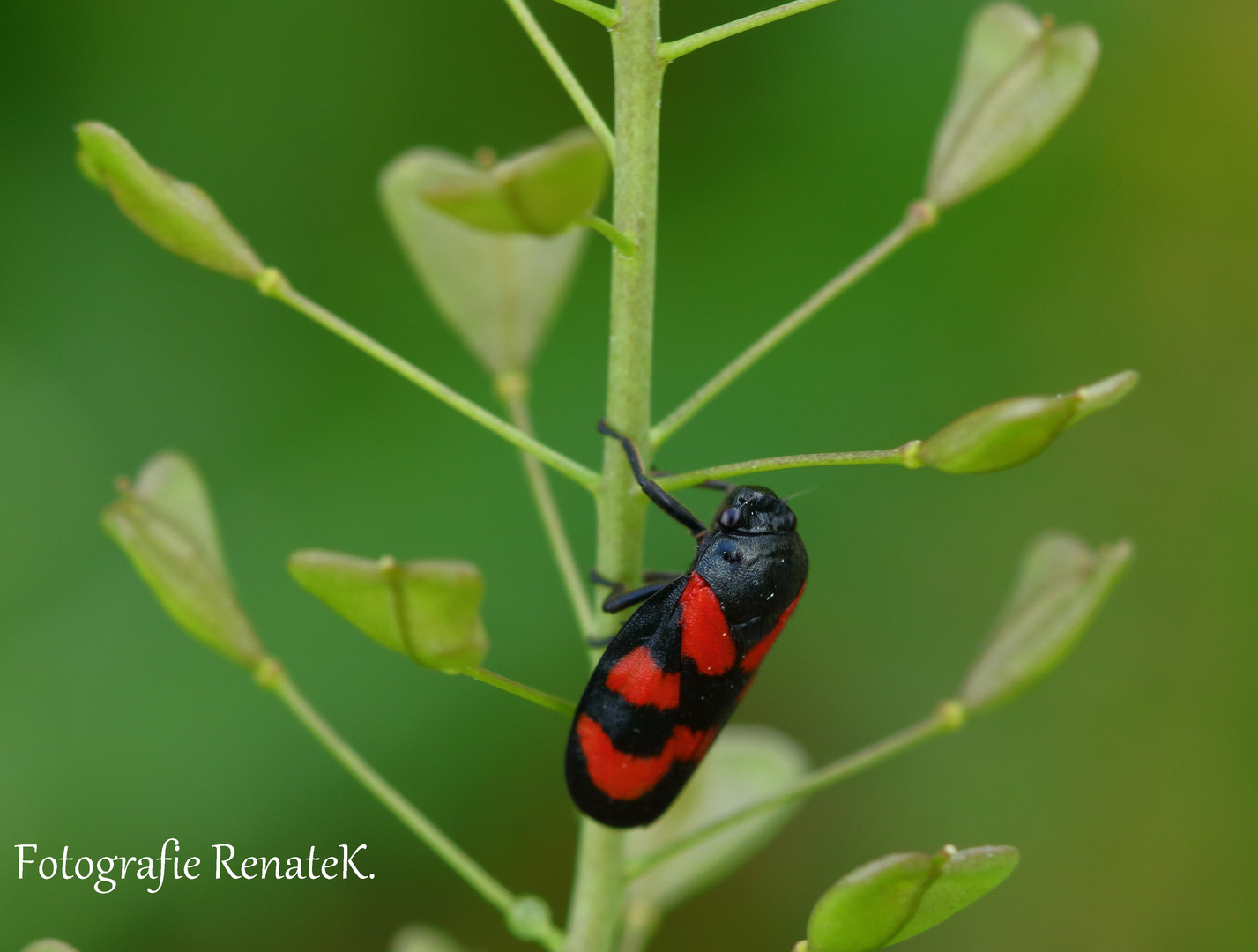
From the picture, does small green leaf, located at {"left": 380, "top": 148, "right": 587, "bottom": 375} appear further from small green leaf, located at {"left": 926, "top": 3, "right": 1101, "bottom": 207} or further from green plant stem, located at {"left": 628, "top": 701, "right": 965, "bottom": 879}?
green plant stem, located at {"left": 628, "top": 701, "right": 965, "bottom": 879}

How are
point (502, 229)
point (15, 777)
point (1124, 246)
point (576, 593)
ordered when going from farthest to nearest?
point (1124, 246), point (15, 777), point (576, 593), point (502, 229)

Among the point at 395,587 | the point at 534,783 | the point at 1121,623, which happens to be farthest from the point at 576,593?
the point at 1121,623

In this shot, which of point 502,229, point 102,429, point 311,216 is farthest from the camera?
point 311,216

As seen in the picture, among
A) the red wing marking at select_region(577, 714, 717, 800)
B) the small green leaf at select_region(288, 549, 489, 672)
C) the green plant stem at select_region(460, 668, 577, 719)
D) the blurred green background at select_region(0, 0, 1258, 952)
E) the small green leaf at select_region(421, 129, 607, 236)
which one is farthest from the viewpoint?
the blurred green background at select_region(0, 0, 1258, 952)

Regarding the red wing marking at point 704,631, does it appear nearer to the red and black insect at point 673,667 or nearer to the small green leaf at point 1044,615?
the red and black insect at point 673,667

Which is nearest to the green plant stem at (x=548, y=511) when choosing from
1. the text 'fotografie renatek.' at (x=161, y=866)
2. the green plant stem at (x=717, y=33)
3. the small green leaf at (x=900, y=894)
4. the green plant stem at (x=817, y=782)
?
the green plant stem at (x=817, y=782)

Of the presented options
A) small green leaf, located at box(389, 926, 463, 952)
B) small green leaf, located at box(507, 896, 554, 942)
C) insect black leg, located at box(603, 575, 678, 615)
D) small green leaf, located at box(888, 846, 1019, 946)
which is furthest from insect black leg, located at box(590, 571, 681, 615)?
small green leaf, located at box(389, 926, 463, 952)

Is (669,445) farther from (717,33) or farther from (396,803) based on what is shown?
(717,33)

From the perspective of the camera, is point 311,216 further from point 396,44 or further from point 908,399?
point 908,399
